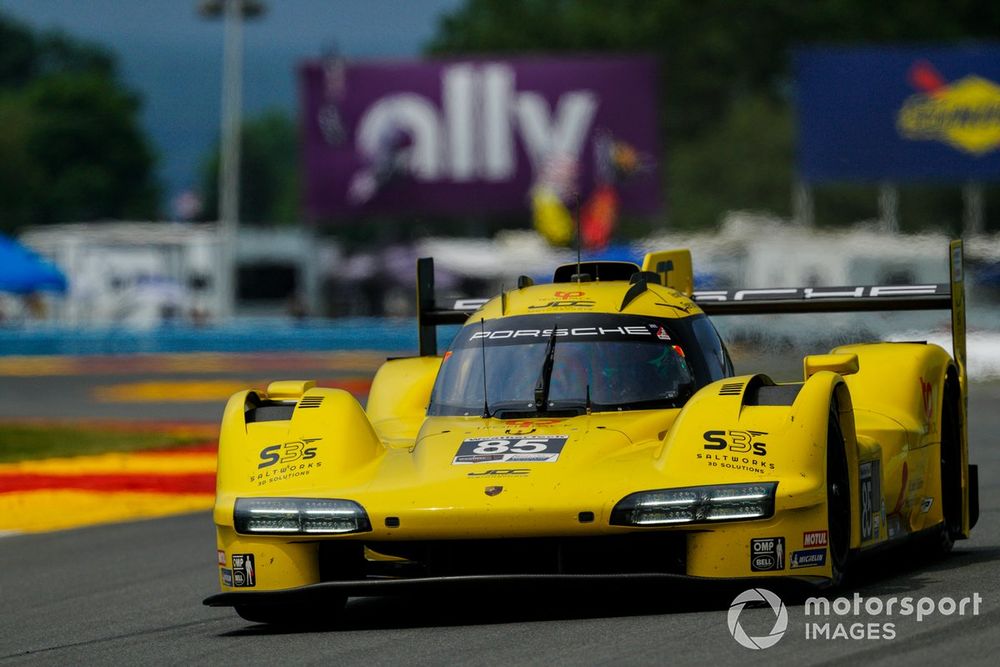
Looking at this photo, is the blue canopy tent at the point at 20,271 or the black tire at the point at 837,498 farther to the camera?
the blue canopy tent at the point at 20,271

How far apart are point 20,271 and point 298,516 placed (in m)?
24.4

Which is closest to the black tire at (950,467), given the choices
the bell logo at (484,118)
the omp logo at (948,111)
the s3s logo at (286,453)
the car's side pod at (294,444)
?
the car's side pod at (294,444)

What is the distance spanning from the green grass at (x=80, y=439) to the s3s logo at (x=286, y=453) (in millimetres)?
9158

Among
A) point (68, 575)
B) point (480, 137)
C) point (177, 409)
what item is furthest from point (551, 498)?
point (480, 137)

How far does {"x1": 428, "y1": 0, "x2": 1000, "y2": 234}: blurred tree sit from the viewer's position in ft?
262

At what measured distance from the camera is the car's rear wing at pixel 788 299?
9609 millimetres

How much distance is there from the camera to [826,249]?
40750 millimetres

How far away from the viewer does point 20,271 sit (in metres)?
30.6

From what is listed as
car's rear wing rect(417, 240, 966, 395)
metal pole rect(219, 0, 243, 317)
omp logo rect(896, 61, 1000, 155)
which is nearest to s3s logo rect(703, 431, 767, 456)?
car's rear wing rect(417, 240, 966, 395)

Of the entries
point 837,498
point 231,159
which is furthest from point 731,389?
point 231,159

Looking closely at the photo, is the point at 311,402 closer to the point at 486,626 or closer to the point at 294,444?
the point at 294,444

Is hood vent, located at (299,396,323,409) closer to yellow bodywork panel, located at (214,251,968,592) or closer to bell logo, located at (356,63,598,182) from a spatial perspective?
yellow bodywork panel, located at (214,251,968,592)

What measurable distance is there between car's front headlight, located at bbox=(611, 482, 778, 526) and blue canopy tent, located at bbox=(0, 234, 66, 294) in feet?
80.6

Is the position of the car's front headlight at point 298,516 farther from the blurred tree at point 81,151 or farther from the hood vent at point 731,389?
the blurred tree at point 81,151
